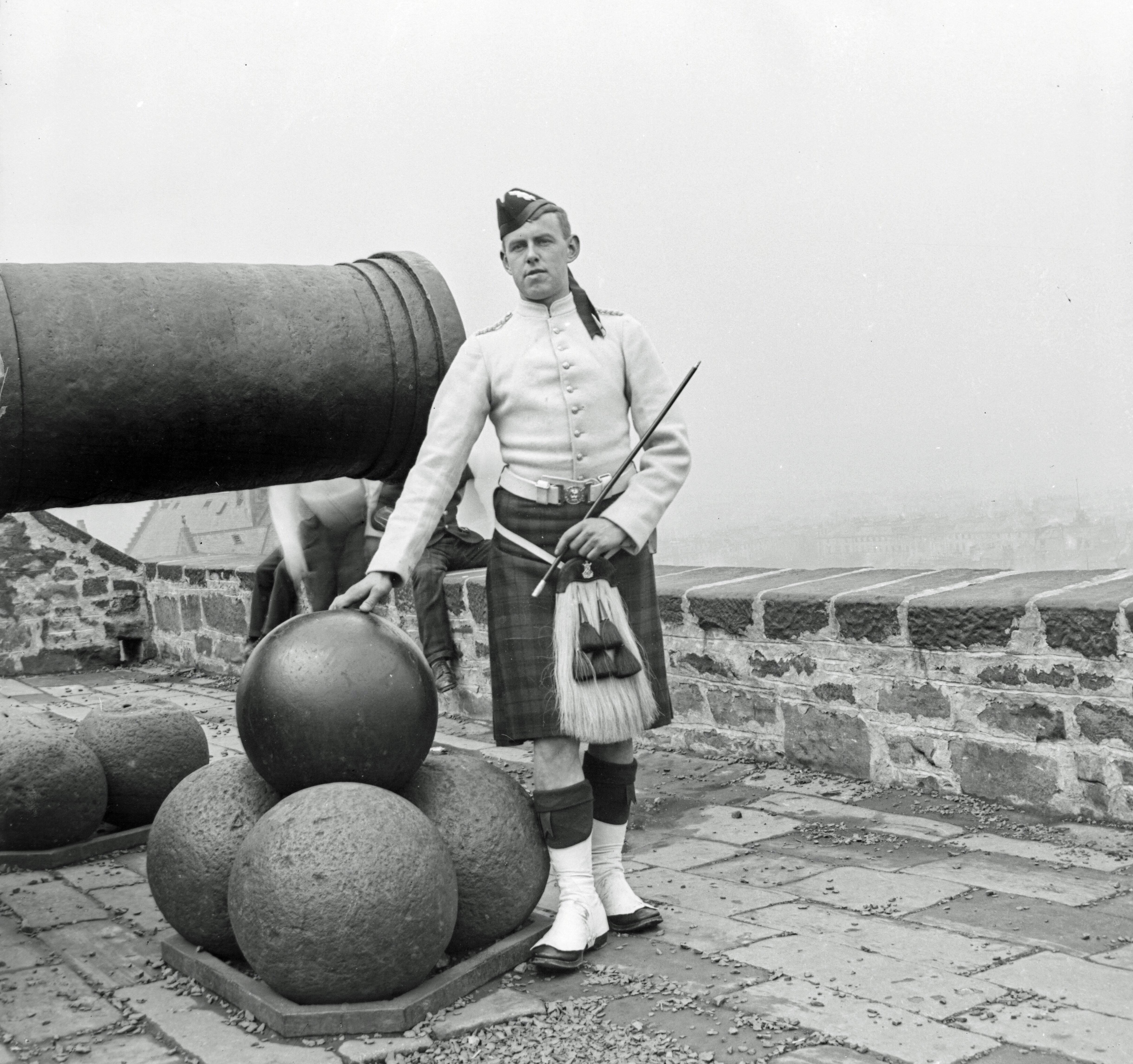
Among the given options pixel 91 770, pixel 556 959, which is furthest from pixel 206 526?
pixel 556 959

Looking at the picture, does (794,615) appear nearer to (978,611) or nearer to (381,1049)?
(978,611)

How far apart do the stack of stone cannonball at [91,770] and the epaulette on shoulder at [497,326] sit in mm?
1807

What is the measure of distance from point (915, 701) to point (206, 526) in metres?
8.66

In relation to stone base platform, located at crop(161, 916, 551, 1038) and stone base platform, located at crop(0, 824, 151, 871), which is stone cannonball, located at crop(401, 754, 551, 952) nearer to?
stone base platform, located at crop(161, 916, 551, 1038)

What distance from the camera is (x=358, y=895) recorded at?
Answer: 249cm

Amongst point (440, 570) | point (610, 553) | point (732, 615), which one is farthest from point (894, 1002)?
point (440, 570)

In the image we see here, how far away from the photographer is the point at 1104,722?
361 cm

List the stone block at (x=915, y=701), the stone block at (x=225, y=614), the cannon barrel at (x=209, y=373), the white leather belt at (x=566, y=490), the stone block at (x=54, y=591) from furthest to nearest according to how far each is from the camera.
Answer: the stone block at (x=54, y=591), the stone block at (x=225, y=614), the stone block at (x=915, y=701), the white leather belt at (x=566, y=490), the cannon barrel at (x=209, y=373)

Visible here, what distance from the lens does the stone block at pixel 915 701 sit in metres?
4.04

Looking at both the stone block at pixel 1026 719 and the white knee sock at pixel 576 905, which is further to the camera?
the stone block at pixel 1026 719

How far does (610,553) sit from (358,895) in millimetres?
879

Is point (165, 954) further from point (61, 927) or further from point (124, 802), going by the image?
point (124, 802)

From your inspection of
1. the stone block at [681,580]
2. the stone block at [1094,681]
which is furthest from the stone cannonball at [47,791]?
the stone block at [1094,681]

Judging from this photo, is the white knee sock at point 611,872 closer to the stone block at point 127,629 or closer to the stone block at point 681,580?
the stone block at point 681,580
